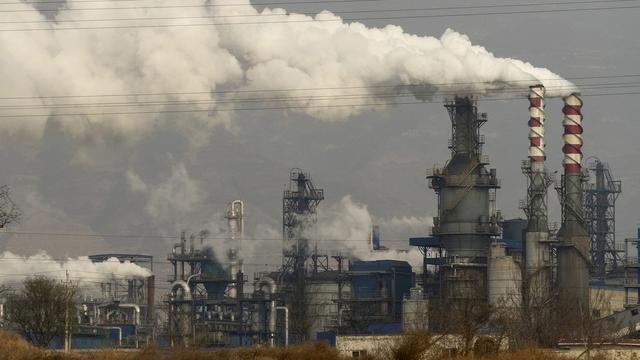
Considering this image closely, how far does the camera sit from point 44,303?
64.7 metres

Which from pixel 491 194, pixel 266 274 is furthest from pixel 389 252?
pixel 491 194

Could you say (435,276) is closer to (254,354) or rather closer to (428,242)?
(428,242)

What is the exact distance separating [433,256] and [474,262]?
887 cm

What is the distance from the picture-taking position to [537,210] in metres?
82.6

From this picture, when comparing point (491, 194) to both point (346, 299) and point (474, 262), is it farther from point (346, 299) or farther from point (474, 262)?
point (346, 299)

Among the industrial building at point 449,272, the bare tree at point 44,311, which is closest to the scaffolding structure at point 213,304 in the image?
the industrial building at point 449,272

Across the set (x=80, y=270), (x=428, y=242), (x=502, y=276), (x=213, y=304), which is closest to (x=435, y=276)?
(x=428, y=242)

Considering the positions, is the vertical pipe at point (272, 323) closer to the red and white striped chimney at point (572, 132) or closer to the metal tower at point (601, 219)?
the red and white striped chimney at point (572, 132)

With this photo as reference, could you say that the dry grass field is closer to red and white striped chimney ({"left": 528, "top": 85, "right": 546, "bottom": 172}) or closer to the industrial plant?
the industrial plant

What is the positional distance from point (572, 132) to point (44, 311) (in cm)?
3428

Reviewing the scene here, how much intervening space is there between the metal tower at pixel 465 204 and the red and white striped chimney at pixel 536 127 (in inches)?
122

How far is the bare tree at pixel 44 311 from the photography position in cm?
6438

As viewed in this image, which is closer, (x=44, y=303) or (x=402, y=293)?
(x=44, y=303)

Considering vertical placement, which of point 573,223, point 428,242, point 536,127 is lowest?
point 428,242
